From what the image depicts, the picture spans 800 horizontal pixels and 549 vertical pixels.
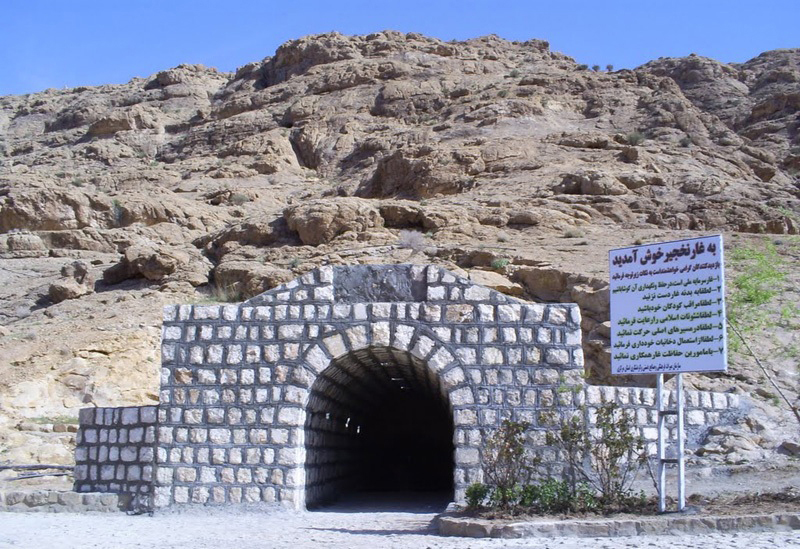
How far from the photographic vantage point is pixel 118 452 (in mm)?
10977

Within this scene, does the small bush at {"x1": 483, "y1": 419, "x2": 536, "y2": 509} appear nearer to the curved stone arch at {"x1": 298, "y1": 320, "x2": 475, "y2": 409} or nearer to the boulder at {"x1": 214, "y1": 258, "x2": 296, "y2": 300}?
the curved stone arch at {"x1": 298, "y1": 320, "x2": 475, "y2": 409}

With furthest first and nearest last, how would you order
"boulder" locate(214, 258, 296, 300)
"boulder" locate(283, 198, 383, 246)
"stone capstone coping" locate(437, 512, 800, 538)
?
"boulder" locate(283, 198, 383, 246), "boulder" locate(214, 258, 296, 300), "stone capstone coping" locate(437, 512, 800, 538)

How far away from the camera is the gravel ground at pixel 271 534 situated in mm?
7336

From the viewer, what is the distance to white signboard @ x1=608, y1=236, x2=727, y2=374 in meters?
8.45

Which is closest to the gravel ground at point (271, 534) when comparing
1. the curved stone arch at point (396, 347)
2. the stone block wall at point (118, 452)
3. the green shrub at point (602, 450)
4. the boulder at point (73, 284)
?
the stone block wall at point (118, 452)

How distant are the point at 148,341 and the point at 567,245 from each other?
10942 mm

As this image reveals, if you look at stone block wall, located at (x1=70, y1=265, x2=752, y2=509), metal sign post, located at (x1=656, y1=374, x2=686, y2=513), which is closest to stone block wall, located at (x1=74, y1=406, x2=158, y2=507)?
stone block wall, located at (x1=70, y1=265, x2=752, y2=509)

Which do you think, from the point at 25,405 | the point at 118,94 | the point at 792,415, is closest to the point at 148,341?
the point at 25,405

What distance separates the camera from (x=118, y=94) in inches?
2304

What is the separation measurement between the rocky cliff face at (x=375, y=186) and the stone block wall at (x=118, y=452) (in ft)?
19.8

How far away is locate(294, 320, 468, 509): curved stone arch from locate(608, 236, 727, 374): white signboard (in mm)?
2180

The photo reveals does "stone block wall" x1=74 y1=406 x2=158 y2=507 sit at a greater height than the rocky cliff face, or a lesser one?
lesser

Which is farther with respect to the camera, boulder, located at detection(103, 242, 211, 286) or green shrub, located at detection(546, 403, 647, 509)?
boulder, located at detection(103, 242, 211, 286)

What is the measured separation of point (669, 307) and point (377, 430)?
1013cm
